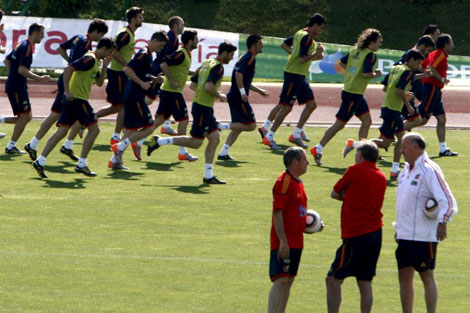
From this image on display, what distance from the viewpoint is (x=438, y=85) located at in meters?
19.3

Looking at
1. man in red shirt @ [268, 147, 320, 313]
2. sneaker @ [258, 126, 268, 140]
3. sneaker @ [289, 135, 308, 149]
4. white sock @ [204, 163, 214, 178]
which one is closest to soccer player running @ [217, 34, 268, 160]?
sneaker @ [258, 126, 268, 140]

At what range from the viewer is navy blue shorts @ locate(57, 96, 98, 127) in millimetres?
15633

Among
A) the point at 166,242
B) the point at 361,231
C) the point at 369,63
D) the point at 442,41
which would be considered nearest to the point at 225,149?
the point at 369,63

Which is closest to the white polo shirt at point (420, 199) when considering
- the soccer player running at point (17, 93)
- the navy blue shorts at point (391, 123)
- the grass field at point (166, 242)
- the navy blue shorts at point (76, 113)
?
the grass field at point (166, 242)

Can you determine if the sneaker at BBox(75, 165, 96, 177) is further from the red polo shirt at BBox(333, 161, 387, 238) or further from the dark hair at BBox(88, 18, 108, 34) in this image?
the red polo shirt at BBox(333, 161, 387, 238)

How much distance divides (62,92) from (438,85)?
268 inches

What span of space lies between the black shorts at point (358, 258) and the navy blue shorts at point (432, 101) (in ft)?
34.9

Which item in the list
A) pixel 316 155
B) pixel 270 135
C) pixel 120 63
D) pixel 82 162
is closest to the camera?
pixel 82 162

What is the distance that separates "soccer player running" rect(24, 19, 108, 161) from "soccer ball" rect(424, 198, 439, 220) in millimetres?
8136

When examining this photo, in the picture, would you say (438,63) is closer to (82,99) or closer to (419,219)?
(82,99)

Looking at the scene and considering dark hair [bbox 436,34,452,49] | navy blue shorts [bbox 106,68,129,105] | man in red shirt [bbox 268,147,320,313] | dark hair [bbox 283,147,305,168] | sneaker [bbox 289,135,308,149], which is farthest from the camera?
sneaker [bbox 289,135,308,149]

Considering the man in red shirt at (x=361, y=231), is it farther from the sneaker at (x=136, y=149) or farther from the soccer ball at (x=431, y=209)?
the sneaker at (x=136, y=149)

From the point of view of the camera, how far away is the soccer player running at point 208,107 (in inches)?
619

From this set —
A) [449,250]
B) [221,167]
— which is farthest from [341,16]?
[449,250]
